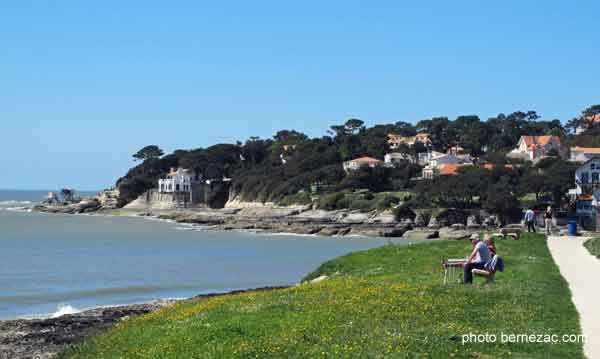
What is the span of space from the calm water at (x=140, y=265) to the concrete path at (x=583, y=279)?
12.6m

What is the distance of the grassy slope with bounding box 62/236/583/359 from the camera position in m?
11.5

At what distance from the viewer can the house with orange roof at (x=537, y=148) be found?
12625cm

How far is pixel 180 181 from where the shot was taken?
155875 mm

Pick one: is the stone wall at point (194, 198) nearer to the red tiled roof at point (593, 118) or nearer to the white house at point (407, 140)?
the white house at point (407, 140)

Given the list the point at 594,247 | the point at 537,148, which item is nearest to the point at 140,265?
the point at 594,247

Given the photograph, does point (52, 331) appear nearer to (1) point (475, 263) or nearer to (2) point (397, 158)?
(1) point (475, 263)

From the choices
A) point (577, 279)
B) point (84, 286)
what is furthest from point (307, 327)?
point (84, 286)

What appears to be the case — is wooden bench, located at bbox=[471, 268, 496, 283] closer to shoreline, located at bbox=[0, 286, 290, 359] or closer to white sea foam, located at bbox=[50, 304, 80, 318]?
shoreline, located at bbox=[0, 286, 290, 359]

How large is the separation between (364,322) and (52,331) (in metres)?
9.29

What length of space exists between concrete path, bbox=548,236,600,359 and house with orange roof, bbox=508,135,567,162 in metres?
97.1

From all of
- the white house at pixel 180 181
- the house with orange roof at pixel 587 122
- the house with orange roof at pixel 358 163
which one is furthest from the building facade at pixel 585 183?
the white house at pixel 180 181

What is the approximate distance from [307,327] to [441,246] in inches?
646

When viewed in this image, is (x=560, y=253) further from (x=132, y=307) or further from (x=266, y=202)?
(x=266, y=202)

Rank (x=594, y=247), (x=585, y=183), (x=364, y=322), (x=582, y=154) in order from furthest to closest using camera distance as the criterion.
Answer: (x=582, y=154) < (x=585, y=183) < (x=594, y=247) < (x=364, y=322)
